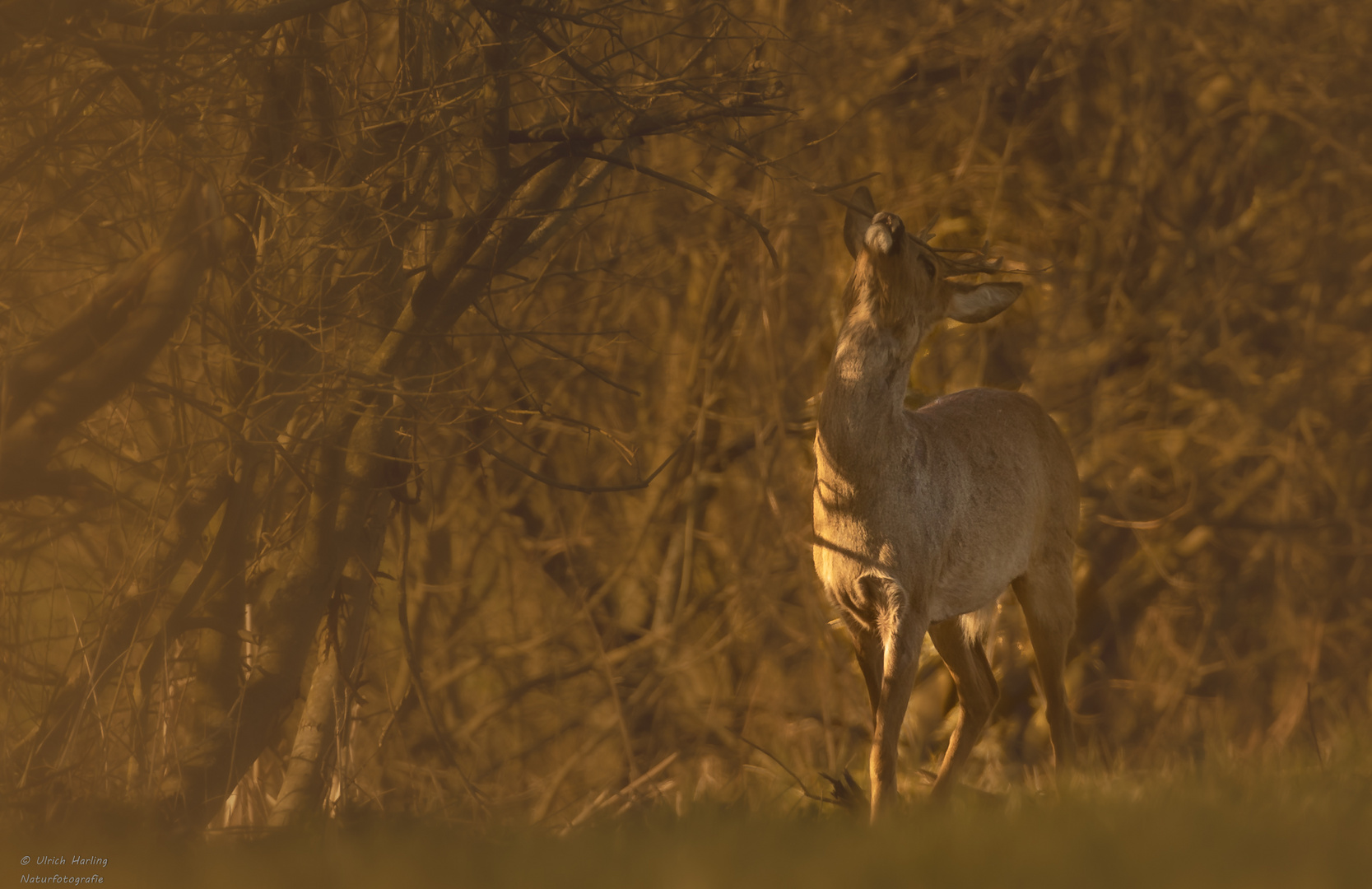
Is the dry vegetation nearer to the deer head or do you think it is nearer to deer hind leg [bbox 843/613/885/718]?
deer hind leg [bbox 843/613/885/718]

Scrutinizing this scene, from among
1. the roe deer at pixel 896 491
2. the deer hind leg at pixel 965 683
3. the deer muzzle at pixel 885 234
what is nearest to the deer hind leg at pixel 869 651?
the roe deer at pixel 896 491

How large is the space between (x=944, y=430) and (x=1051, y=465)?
0.74m

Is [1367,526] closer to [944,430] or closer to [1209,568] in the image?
[1209,568]

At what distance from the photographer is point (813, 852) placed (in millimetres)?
3197

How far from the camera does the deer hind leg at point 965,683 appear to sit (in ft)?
16.2

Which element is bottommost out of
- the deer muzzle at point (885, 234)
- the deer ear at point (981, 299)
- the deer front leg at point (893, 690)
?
the deer front leg at point (893, 690)

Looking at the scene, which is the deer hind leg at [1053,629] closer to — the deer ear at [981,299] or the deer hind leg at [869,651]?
the deer hind leg at [869,651]

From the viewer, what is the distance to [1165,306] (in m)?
8.50

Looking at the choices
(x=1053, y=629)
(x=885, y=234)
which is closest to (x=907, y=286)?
(x=885, y=234)

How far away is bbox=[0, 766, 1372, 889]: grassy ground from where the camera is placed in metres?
2.90

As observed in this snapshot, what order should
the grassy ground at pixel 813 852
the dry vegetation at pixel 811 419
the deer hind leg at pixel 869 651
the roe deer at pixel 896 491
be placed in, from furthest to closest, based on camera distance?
1. the dry vegetation at pixel 811 419
2. the deer hind leg at pixel 869 651
3. the roe deer at pixel 896 491
4. the grassy ground at pixel 813 852

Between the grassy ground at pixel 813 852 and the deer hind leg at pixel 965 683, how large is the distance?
97cm

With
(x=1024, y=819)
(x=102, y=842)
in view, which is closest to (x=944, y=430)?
(x=1024, y=819)

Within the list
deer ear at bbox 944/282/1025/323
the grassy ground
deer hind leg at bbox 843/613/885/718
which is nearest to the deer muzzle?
deer ear at bbox 944/282/1025/323
